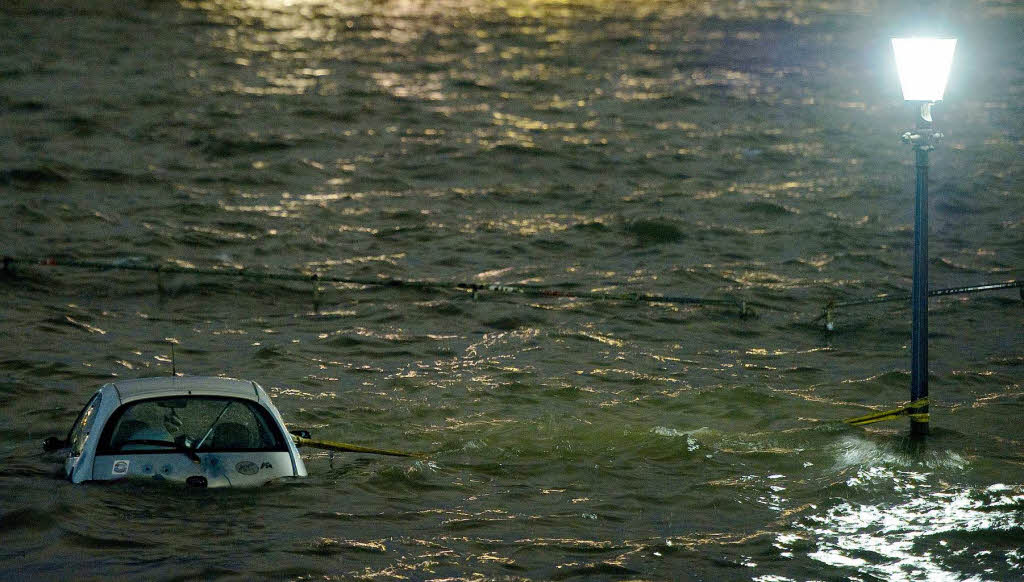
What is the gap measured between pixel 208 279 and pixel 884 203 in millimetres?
16433

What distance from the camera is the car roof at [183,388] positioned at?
11.0 metres

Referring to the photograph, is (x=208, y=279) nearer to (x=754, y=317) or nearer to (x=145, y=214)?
(x=145, y=214)

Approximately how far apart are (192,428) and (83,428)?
89 centimetres

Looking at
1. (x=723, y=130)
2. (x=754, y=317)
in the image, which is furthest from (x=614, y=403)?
(x=723, y=130)

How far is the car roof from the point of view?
36.2 ft

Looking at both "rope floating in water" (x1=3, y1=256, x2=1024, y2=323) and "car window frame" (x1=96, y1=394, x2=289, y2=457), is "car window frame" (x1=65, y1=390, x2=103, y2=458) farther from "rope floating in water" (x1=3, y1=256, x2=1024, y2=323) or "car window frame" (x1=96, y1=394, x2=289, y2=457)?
"rope floating in water" (x1=3, y1=256, x2=1024, y2=323)

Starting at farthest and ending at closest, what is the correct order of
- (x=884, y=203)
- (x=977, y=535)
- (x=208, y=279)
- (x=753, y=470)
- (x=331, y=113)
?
1. (x=331, y=113)
2. (x=884, y=203)
3. (x=208, y=279)
4. (x=753, y=470)
5. (x=977, y=535)

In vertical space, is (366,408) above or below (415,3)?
below

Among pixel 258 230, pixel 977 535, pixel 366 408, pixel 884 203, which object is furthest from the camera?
pixel 884 203

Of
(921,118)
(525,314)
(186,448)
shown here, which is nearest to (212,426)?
(186,448)

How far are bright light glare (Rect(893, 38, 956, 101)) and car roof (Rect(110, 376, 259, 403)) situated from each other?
6558mm

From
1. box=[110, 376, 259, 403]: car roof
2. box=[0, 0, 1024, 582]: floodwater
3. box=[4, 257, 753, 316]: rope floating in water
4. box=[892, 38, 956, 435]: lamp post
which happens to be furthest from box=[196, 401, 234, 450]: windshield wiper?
box=[4, 257, 753, 316]: rope floating in water

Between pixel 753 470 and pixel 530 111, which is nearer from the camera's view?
pixel 753 470

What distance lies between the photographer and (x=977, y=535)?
462 inches
